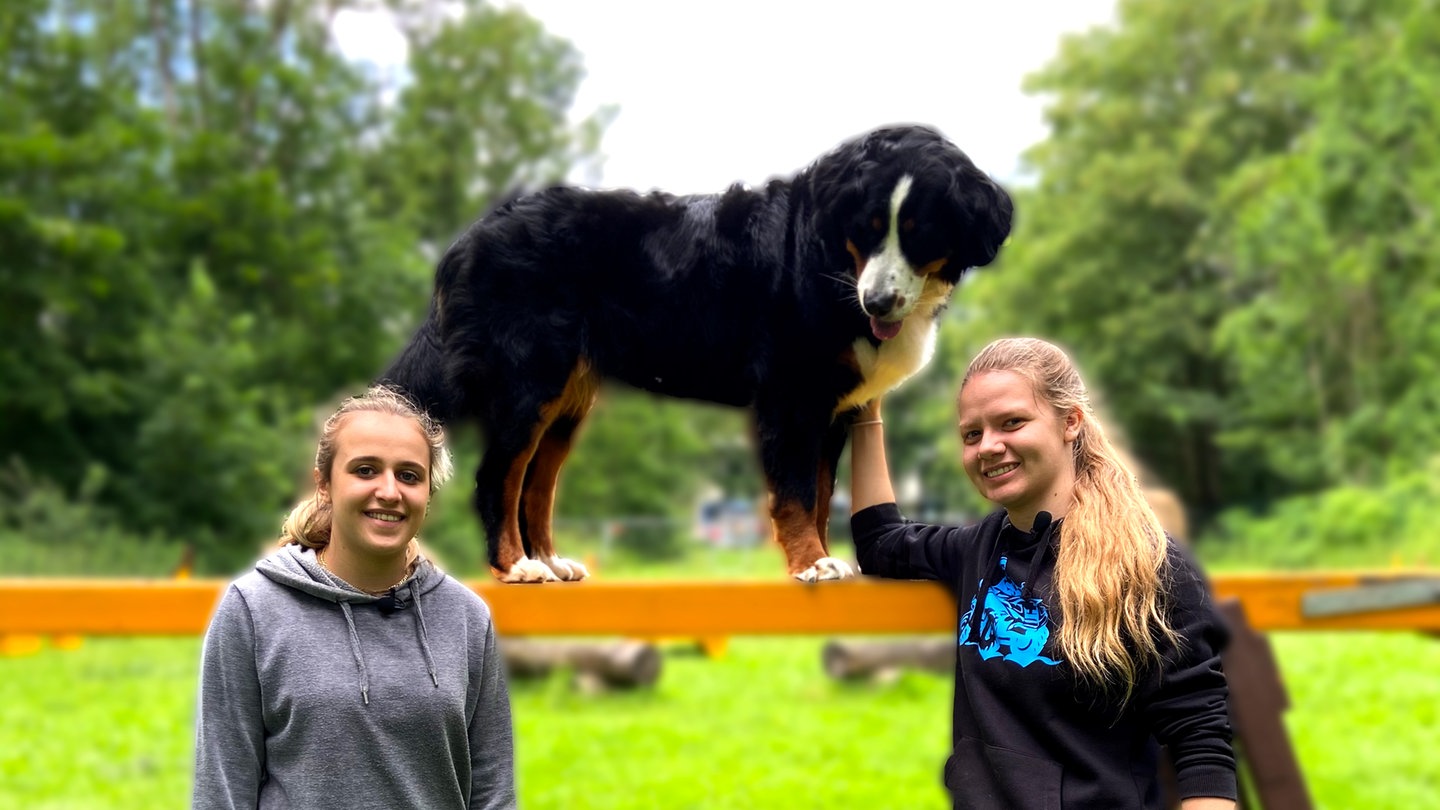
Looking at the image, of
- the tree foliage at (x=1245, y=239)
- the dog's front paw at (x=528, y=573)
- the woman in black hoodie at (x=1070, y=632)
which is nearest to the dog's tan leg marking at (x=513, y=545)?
the dog's front paw at (x=528, y=573)

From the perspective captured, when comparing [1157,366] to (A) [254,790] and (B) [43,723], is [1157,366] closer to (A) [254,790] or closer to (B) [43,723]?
(B) [43,723]

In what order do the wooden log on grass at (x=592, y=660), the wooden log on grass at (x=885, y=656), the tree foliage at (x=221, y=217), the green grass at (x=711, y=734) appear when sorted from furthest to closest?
1. the wooden log on grass at (x=885, y=656)
2. the wooden log on grass at (x=592, y=660)
3. the green grass at (x=711, y=734)
4. the tree foliage at (x=221, y=217)

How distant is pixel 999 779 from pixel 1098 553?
444 millimetres

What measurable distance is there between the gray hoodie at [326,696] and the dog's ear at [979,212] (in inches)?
48.3

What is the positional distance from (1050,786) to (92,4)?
2309cm

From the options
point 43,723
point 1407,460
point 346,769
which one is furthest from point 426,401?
point 1407,460

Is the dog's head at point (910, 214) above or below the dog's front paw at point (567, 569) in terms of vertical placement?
above

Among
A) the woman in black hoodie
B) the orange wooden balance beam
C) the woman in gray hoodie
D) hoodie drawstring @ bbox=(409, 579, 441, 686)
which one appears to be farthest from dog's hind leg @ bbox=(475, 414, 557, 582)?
the orange wooden balance beam

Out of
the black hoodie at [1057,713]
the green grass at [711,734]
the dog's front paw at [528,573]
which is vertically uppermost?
the dog's front paw at [528,573]

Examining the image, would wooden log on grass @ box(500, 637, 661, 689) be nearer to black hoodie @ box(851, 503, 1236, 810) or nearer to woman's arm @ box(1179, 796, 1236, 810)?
black hoodie @ box(851, 503, 1236, 810)

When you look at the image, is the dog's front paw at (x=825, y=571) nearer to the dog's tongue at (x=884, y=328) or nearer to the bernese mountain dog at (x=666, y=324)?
the bernese mountain dog at (x=666, y=324)

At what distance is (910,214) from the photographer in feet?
6.37

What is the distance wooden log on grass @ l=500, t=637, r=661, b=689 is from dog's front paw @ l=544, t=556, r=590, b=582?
1307 cm

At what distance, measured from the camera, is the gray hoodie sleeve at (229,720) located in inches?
91.6
